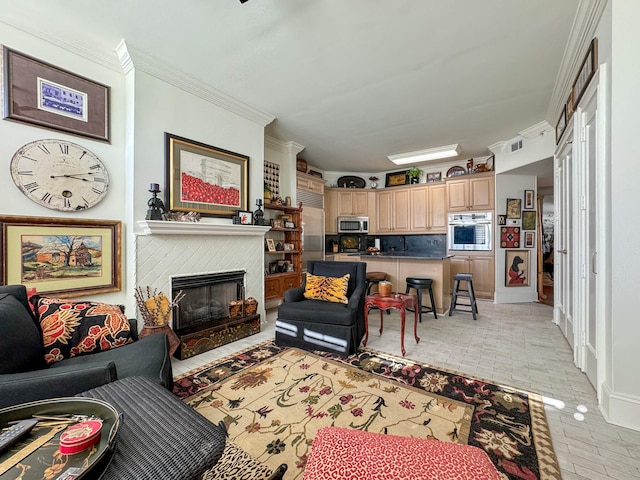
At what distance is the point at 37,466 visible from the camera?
77 cm

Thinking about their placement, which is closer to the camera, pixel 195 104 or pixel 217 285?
pixel 195 104

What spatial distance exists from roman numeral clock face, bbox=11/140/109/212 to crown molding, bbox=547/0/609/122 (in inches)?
165

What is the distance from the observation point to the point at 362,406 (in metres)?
1.89

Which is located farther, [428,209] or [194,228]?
[428,209]

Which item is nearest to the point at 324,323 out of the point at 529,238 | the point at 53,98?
the point at 53,98

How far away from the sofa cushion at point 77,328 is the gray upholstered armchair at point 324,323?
143cm

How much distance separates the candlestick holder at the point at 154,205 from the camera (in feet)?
8.69

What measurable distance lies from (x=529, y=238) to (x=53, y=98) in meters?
6.86

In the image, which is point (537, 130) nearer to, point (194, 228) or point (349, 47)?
point (349, 47)

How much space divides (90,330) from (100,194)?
4.59 feet

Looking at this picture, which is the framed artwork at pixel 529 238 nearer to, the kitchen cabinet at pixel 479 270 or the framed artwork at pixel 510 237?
the framed artwork at pixel 510 237

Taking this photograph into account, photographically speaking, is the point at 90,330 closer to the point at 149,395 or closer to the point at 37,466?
the point at 149,395

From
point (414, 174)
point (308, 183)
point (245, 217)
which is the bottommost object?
point (245, 217)

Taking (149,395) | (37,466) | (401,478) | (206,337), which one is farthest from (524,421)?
(206,337)
